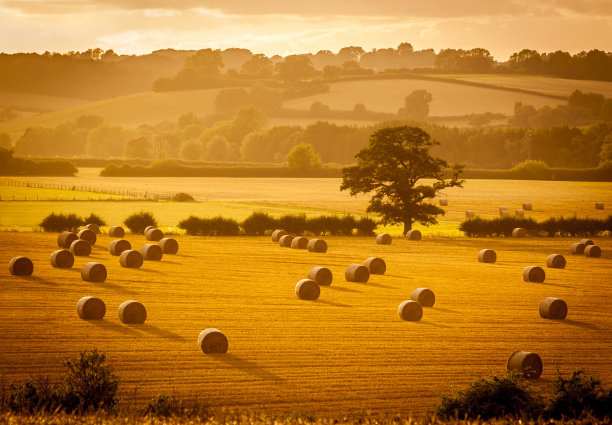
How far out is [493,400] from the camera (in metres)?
16.5

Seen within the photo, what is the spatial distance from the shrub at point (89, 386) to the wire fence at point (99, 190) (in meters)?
68.9

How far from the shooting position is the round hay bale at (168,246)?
44.4 meters

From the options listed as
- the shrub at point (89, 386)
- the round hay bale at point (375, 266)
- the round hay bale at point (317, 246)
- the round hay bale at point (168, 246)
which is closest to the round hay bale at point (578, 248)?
the round hay bale at point (317, 246)

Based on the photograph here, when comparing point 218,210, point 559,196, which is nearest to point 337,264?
point 218,210

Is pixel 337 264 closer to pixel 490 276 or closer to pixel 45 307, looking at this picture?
pixel 490 276

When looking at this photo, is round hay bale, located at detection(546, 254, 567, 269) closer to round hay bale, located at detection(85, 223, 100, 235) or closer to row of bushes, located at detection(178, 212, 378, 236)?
row of bushes, located at detection(178, 212, 378, 236)

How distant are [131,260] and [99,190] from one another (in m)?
60.0

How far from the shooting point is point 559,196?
9762 cm

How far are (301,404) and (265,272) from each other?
2099 centimetres

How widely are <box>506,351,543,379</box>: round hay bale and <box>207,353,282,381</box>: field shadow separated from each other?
233 inches

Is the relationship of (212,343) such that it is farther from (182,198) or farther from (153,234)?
(182,198)

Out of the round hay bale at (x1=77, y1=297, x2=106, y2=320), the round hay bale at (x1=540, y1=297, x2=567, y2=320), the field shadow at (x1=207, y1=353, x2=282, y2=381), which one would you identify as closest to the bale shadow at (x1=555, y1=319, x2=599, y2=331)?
the round hay bale at (x1=540, y1=297, x2=567, y2=320)

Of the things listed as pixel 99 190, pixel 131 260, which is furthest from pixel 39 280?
pixel 99 190

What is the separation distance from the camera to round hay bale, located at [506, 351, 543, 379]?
20.7 meters
